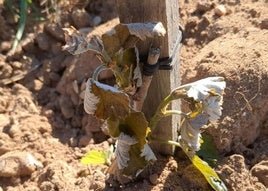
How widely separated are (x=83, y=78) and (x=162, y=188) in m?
0.75

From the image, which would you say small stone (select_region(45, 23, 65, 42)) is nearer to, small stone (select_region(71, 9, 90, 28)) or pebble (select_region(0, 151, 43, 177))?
small stone (select_region(71, 9, 90, 28))

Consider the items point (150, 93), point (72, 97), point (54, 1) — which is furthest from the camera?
point (54, 1)

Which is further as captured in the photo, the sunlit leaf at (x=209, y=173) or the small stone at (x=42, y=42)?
the small stone at (x=42, y=42)

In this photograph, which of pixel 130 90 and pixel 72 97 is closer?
pixel 130 90

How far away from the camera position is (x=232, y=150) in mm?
1979

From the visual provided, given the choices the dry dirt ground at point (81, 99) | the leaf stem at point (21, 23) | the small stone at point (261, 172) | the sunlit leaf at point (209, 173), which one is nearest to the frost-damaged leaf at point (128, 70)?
the sunlit leaf at point (209, 173)

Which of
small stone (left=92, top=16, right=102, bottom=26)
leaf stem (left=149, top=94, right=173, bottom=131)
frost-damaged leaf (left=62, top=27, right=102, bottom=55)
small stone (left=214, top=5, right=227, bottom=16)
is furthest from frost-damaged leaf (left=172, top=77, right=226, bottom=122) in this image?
small stone (left=92, top=16, right=102, bottom=26)

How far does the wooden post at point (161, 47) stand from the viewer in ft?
5.13

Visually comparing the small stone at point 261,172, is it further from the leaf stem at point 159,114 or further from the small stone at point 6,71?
the small stone at point 6,71

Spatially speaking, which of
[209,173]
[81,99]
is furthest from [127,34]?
[81,99]

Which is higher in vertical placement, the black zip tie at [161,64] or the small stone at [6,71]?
the black zip tie at [161,64]

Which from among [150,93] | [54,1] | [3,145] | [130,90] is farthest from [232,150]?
[54,1]

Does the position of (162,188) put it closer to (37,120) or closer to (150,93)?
(150,93)

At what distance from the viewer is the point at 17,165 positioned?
2064 mm
